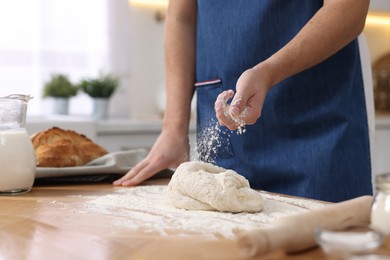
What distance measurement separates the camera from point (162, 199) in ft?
3.76

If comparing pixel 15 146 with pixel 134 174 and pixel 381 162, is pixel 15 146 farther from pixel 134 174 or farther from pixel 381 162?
pixel 381 162

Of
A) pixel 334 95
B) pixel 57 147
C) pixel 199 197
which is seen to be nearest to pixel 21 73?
pixel 57 147

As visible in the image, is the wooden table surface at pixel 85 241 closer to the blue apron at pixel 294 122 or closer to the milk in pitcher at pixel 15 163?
the milk in pitcher at pixel 15 163

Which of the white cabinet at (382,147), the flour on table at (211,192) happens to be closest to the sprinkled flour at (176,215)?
the flour on table at (211,192)

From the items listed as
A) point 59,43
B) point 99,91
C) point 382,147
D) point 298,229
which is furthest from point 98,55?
point 298,229

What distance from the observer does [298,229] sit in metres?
0.69

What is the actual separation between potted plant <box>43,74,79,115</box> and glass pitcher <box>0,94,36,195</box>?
182cm

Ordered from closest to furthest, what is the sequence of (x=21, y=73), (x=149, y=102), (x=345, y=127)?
(x=345, y=127) < (x=21, y=73) < (x=149, y=102)

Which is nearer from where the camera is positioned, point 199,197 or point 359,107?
point 199,197

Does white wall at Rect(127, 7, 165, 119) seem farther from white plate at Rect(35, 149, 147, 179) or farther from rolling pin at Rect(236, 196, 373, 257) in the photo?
rolling pin at Rect(236, 196, 373, 257)

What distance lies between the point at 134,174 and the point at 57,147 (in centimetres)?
19

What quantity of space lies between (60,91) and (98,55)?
0.39 metres

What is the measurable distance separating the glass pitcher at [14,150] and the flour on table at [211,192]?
339mm

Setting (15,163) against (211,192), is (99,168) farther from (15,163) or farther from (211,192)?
(211,192)
